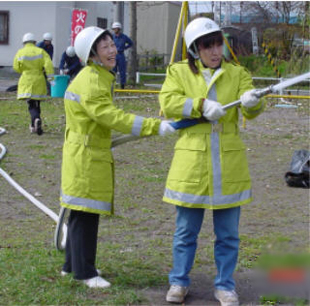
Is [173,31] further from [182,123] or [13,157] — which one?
[182,123]

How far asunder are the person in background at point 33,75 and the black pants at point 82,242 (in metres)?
6.79

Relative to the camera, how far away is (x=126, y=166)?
329 inches

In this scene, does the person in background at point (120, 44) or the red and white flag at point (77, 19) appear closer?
the red and white flag at point (77, 19)

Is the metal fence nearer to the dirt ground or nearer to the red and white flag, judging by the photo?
the red and white flag

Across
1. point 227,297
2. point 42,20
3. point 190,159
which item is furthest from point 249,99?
point 42,20

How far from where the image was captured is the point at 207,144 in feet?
12.4

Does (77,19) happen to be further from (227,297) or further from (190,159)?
(227,297)

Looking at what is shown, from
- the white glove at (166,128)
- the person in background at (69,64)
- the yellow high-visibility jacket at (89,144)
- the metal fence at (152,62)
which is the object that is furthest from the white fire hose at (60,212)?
the metal fence at (152,62)

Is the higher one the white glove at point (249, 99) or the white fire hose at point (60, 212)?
the white glove at point (249, 99)

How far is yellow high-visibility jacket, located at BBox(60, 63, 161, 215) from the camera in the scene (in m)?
3.95

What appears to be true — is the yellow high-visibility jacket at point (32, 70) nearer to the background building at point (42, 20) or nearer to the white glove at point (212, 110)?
the white glove at point (212, 110)

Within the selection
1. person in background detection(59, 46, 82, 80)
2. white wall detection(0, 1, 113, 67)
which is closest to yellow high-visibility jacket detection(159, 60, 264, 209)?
person in background detection(59, 46, 82, 80)

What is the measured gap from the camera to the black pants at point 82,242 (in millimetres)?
4125

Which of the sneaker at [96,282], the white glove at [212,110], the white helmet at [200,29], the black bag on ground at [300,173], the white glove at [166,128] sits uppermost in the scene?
the white helmet at [200,29]
